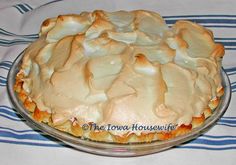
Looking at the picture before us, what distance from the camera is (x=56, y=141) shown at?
49.9 inches

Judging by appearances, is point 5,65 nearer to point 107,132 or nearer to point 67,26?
point 67,26

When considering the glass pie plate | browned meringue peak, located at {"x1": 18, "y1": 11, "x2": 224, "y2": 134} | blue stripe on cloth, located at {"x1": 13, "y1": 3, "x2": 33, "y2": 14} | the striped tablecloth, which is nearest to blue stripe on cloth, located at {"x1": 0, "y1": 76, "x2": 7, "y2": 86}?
the striped tablecloth

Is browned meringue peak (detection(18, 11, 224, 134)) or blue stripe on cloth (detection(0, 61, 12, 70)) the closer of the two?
browned meringue peak (detection(18, 11, 224, 134))

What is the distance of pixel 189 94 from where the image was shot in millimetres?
1190

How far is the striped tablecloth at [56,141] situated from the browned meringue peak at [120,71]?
12 cm

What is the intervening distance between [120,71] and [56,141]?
0.25 m

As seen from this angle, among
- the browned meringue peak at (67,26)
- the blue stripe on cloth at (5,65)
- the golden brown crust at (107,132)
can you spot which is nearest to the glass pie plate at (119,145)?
the golden brown crust at (107,132)

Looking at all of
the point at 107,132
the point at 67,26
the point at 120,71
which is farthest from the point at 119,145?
the point at 67,26

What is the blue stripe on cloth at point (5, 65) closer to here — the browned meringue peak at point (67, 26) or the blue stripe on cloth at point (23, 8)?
the browned meringue peak at point (67, 26)

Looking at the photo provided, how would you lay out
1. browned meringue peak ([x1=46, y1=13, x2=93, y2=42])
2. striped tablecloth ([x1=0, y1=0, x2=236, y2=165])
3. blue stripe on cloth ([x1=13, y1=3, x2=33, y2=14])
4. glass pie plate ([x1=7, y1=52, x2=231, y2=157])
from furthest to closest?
blue stripe on cloth ([x1=13, y1=3, x2=33, y2=14]) < browned meringue peak ([x1=46, y1=13, x2=93, y2=42]) < striped tablecloth ([x1=0, y1=0, x2=236, y2=165]) < glass pie plate ([x1=7, y1=52, x2=231, y2=157])

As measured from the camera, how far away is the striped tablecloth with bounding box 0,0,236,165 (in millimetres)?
1214

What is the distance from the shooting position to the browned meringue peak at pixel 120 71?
1138mm

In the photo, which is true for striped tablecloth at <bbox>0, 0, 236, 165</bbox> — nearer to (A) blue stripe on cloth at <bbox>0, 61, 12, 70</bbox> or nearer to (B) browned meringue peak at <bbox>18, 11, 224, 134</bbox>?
(A) blue stripe on cloth at <bbox>0, 61, 12, 70</bbox>

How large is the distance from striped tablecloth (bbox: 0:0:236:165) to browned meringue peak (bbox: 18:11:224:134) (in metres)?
0.12
